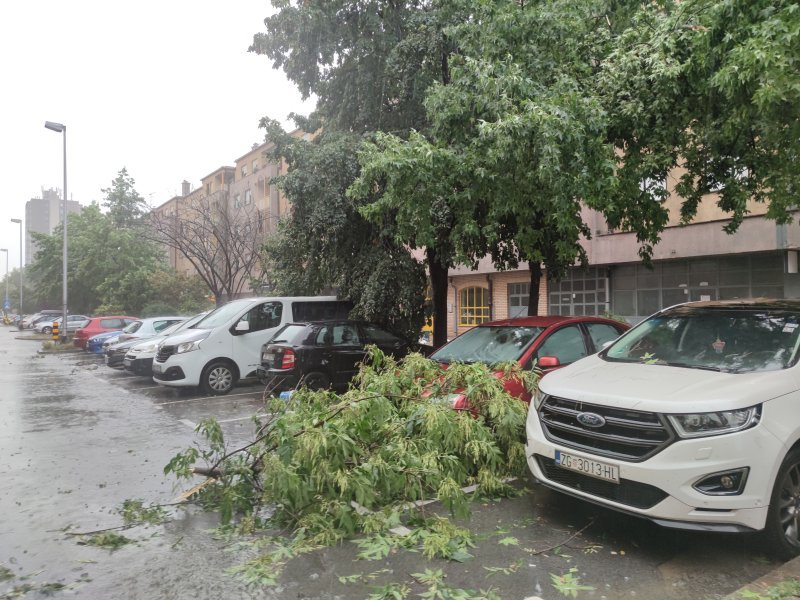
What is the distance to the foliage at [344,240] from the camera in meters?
11.8

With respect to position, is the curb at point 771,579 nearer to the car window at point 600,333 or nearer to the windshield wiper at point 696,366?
the windshield wiper at point 696,366

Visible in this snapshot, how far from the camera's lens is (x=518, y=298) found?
22.8m

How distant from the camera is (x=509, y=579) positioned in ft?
11.9

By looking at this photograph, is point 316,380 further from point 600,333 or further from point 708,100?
point 708,100

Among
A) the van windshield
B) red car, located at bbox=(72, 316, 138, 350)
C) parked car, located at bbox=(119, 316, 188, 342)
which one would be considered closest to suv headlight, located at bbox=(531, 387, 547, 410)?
the van windshield

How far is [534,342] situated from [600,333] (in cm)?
124

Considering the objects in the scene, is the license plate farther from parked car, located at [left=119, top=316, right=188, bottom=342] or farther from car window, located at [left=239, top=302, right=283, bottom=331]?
parked car, located at [left=119, top=316, right=188, bottom=342]

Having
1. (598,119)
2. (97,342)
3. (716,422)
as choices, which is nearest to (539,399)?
(716,422)

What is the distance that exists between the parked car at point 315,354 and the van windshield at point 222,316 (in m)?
1.72

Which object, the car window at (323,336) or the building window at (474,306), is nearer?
the car window at (323,336)

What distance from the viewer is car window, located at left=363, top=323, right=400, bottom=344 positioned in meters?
11.0

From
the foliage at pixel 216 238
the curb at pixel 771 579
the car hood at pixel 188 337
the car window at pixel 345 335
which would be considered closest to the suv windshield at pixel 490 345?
the curb at pixel 771 579

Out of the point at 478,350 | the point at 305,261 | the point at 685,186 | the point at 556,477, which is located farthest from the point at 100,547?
the point at 305,261

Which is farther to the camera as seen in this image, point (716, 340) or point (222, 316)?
point (222, 316)
